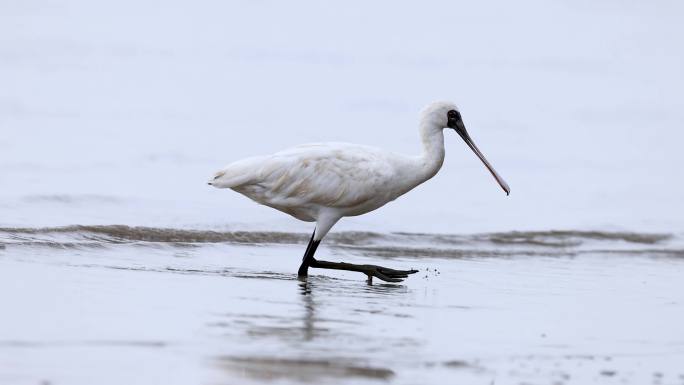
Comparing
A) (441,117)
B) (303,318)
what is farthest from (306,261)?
(303,318)

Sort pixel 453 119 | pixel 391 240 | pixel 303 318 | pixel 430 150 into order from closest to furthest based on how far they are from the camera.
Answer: pixel 303 318 → pixel 430 150 → pixel 453 119 → pixel 391 240

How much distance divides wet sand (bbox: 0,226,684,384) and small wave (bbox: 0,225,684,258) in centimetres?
8

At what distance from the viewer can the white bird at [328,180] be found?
44.8 ft

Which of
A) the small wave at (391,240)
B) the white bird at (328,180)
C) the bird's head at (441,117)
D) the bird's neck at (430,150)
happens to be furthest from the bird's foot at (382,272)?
the small wave at (391,240)

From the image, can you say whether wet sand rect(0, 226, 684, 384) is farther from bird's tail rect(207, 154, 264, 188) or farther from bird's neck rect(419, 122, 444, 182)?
bird's neck rect(419, 122, 444, 182)

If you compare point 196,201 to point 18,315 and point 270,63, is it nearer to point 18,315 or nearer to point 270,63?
point 18,315

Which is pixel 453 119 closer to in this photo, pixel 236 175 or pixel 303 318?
pixel 236 175

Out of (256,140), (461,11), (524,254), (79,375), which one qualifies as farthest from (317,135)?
(461,11)

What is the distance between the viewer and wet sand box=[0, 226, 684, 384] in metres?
8.48

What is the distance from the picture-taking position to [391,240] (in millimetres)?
19219

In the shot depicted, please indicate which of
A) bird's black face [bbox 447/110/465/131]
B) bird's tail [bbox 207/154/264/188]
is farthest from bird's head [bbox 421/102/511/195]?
bird's tail [bbox 207/154/264/188]

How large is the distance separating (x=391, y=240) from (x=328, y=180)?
18.4 ft

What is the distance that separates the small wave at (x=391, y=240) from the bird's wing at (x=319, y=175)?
199 centimetres

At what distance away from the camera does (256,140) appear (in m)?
26.8
